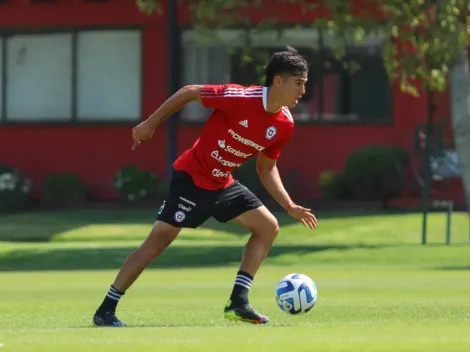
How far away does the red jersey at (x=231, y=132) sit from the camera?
11469 mm

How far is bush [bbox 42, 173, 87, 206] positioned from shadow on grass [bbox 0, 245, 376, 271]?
9.32 meters

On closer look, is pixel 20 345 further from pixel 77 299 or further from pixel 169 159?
pixel 169 159

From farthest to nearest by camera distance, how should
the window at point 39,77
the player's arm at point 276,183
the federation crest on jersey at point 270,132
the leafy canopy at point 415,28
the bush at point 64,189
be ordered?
1. the window at point 39,77
2. the bush at point 64,189
3. the leafy canopy at point 415,28
4. the player's arm at point 276,183
5. the federation crest on jersey at point 270,132

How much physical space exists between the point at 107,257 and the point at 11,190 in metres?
10.1

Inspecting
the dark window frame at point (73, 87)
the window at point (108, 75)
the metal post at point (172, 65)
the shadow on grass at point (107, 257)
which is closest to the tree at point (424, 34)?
the shadow on grass at point (107, 257)

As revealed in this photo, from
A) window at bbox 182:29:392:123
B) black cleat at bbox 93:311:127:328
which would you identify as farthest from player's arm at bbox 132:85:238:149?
window at bbox 182:29:392:123

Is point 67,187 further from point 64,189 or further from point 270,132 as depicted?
point 270,132

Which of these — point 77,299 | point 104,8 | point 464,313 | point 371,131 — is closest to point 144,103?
point 104,8

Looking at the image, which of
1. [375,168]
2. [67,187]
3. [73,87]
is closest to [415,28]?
[375,168]

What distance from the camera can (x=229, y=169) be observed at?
1170 centimetres

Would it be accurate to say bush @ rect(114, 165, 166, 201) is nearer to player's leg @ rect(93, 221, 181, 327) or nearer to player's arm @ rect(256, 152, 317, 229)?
player's arm @ rect(256, 152, 317, 229)

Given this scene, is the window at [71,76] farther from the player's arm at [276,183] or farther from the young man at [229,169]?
the young man at [229,169]

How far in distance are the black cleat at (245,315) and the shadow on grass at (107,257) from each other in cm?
974

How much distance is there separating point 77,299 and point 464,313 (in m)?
4.59
